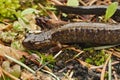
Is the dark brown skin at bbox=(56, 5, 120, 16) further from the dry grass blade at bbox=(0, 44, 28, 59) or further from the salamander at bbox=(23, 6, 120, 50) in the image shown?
the dry grass blade at bbox=(0, 44, 28, 59)

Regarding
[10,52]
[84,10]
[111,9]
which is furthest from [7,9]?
[111,9]

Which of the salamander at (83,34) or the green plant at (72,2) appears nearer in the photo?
the salamander at (83,34)

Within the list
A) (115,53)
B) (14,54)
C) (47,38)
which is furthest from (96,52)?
(14,54)

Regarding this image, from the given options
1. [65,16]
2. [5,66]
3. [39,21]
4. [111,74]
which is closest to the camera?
[5,66]

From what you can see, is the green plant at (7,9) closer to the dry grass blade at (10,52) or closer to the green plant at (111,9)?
the dry grass blade at (10,52)

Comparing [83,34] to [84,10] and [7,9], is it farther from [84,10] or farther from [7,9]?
[7,9]

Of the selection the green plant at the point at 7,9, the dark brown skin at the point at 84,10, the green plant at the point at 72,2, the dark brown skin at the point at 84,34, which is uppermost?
the green plant at the point at 7,9

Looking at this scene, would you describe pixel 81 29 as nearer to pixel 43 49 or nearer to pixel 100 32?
pixel 100 32

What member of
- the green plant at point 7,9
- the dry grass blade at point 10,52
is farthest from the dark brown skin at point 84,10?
the dry grass blade at point 10,52
